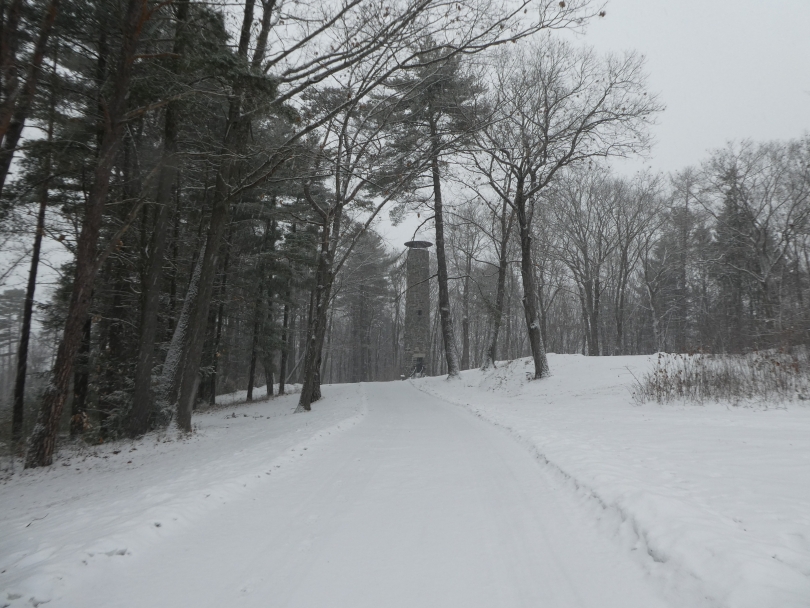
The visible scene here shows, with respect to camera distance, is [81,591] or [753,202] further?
[753,202]

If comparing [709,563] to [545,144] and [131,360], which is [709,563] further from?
[545,144]

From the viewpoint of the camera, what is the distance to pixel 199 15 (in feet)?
24.6

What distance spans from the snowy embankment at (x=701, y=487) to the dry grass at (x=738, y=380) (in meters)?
0.65

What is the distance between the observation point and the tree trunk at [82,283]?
706cm

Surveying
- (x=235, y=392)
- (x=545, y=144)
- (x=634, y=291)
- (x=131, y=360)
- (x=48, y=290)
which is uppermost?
(x=545, y=144)

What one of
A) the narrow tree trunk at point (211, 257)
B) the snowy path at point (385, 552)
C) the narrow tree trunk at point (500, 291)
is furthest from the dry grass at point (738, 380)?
the narrow tree trunk at point (211, 257)

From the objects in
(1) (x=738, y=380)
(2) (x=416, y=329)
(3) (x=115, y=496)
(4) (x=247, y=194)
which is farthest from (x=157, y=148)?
(2) (x=416, y=329)

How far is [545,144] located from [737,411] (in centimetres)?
1091

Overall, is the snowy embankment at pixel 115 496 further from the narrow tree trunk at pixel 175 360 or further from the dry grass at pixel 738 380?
the dry grass at pixel 738 380

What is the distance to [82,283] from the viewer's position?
7.25 m

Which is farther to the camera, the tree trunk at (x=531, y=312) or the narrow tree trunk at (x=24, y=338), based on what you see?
the tree trunk at (x=531, y=312)

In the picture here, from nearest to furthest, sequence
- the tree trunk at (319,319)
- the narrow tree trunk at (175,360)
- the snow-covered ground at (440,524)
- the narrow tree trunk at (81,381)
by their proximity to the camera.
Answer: the snow-covered ground at (440,524)
the narrow tree trunk at (175,360)
the narrow tree trunk at (81,381)
the tree trunk at (319,319)

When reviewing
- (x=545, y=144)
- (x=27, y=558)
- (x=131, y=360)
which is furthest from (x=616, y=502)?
(x=545, y=144)

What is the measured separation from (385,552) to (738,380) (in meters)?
9.31
